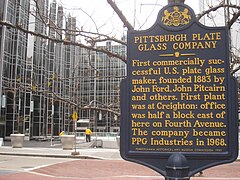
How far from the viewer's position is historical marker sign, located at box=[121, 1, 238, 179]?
468 cm

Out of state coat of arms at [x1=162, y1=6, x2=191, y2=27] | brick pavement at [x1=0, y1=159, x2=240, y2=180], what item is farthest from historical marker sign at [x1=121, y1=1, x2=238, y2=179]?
brick pavement at [x1=0, y1=159, x2=240, y2=180]

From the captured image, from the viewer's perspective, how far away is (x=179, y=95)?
485 centimetres

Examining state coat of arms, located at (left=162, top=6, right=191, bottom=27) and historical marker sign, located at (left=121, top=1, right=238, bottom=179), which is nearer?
historical marker sign, located at (left=121, top=1, right=238, bottom=179)

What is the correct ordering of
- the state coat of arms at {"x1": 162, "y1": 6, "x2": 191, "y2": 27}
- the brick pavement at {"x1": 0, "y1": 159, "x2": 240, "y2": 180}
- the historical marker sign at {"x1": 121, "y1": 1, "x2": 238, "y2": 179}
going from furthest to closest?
the brick pavement at {"x1": 0, "y1": 159, "x2": 240, "y2": 180} → the state coat of arms at {"x1": 162, "y1": 6, "x2": 191, "y2": 27} → the historical marker sign at {"x1": 121, "y1": 1, "x2": 238, "y2": 179}

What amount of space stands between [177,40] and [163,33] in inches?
9.2

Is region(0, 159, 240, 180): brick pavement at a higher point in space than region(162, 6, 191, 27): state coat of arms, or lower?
lower

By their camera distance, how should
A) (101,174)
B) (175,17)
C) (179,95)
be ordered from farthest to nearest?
(101,174) < (175,17) < (179,95)

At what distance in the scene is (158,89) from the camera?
492cm

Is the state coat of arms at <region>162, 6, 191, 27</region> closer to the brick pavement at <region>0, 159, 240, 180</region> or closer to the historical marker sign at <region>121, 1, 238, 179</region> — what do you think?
the historical marker sign at <region>121, 1, 238, 179</region>

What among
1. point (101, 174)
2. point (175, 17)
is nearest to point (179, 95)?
point (175, 17)

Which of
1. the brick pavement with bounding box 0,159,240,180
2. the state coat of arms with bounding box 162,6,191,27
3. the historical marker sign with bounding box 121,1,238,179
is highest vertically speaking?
the state coat of arms with bounding box 162,6,191,27

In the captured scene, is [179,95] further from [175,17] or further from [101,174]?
[101,174]

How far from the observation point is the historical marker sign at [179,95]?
4.68 m

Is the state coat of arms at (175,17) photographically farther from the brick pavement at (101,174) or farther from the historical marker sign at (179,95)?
the brick pavement at (101,174)
